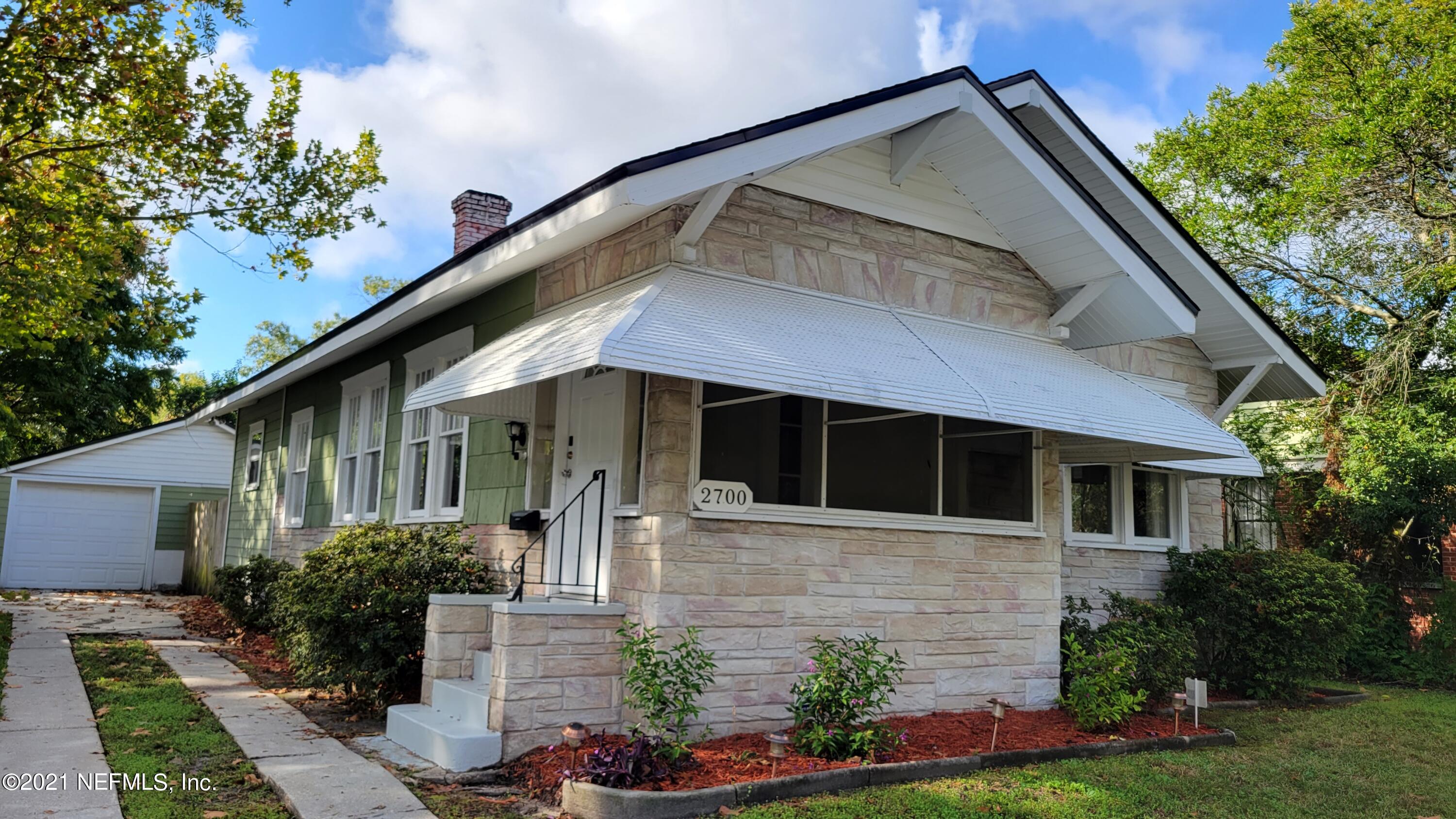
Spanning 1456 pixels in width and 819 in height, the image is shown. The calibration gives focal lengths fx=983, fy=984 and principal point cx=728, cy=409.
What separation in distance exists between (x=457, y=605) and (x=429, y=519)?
10.4ft

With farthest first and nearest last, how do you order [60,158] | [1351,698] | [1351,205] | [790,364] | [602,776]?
[1351,205] < [60,158] < [1351,698] < [790,364] < [602,776]

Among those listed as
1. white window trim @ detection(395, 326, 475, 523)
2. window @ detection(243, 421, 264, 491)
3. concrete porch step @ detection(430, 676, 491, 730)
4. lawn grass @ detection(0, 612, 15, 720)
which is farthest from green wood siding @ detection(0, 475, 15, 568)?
concrete porch step @ detection(430, 676, 491, 730)

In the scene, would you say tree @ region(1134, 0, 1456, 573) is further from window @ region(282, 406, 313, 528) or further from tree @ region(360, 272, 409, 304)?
tree @ region(360, 272, 409, 304)

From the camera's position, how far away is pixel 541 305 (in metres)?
8.43

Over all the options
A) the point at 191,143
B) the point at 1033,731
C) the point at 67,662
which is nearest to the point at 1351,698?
the point at 1033,731

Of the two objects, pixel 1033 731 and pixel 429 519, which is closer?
pixel 1033 731

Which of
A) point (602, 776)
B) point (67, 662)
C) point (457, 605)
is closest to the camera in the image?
point (602, 776)

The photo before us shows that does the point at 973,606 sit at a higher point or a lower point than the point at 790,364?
lower

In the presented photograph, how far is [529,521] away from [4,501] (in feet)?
60.4

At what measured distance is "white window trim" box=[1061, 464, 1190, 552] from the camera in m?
10.4

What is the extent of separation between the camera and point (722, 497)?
6707 millimetres

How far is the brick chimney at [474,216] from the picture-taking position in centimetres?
1192

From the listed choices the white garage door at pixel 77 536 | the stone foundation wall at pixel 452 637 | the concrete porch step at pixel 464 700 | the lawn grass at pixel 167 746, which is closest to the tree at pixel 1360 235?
the stone foundation wall at pixel 452 637

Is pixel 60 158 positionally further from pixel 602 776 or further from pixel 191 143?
pixel 602 776
